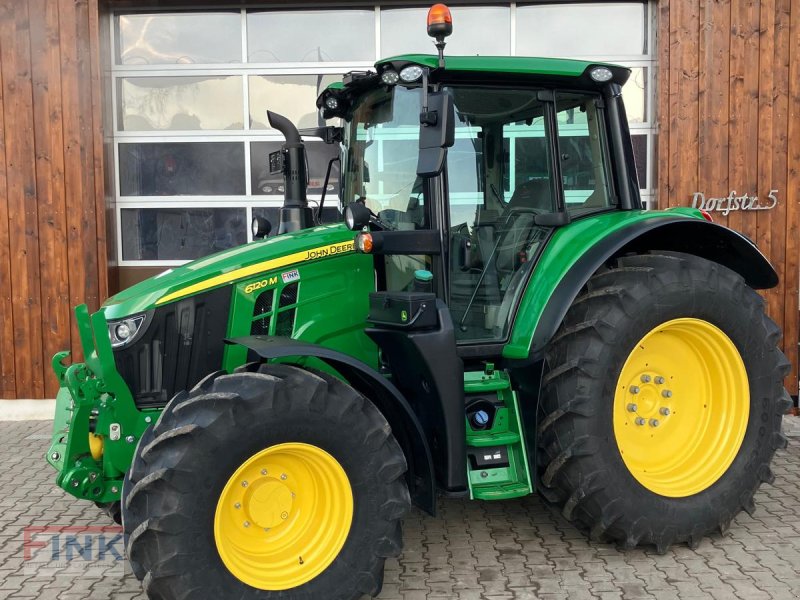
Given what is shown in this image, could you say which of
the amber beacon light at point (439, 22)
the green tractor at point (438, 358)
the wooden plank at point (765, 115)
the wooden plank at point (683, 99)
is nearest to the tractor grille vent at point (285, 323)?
the green tractor at point (438, 358)

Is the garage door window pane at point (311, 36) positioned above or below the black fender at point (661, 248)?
above

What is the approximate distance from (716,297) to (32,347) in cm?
603

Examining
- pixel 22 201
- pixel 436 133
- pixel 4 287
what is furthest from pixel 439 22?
pixel 4 287

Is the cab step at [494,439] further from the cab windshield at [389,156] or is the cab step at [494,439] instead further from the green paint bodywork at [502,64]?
the green paint bodywork at [502,64]

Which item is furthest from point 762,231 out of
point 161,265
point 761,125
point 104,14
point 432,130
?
point 104,14

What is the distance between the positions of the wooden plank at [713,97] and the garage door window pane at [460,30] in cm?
176

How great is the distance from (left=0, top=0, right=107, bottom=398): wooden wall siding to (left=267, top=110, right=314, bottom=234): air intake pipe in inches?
124

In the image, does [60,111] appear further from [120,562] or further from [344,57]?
[120,562]

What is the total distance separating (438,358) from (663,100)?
15.1 ft

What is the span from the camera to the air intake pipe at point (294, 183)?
4.59m

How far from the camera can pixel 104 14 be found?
285 inches

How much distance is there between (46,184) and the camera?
711cm

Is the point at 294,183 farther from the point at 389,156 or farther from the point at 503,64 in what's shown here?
the point at 503,64

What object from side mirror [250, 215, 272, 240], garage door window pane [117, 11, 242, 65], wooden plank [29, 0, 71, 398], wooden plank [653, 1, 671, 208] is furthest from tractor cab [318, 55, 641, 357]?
wooden plank [29, 0, 71, 398]
